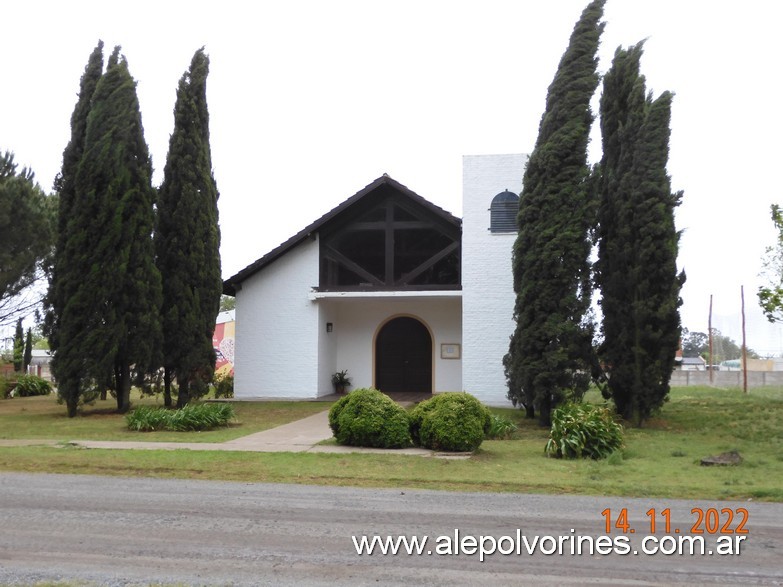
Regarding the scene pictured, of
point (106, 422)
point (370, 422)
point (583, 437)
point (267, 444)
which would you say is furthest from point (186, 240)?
point (583, 437)

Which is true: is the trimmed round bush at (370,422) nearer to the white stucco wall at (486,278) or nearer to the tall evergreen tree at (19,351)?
the white stucco wall at (486,278)

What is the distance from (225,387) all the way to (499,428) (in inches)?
478

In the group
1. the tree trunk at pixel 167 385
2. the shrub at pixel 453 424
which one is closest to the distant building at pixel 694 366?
the tree trunk at pixel 167 385

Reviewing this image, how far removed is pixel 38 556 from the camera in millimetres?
5984

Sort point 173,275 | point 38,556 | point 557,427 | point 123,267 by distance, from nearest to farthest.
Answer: point 38,556
point 557,427
point 123,267
point 173,275

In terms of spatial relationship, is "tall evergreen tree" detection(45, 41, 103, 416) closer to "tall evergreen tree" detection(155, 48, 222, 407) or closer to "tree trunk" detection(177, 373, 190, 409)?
"tall evergreen tree" detection(155, 48, 222, 407)

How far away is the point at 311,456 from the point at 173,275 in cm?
884

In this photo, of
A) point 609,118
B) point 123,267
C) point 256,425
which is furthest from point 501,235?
point 123,267

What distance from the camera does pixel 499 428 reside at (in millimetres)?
13836

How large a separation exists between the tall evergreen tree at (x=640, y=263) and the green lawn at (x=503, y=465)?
107 centimetres

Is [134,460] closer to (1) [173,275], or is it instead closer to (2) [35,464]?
(2) [35,464]

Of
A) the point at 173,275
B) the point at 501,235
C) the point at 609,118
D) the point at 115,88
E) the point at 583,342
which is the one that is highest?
the point at 115,88

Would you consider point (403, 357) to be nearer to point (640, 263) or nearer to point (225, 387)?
point (225, 387)

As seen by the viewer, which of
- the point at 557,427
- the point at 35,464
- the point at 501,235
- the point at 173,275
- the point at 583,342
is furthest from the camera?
the point at 501,235
